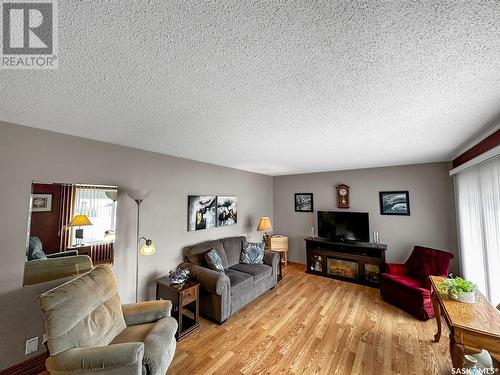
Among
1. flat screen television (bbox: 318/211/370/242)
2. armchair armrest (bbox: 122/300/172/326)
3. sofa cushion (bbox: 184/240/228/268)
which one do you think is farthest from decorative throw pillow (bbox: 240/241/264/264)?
armchair armrest (bbox: 122/300/172/326)

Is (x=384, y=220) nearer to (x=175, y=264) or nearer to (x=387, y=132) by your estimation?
(x=387, y=132)

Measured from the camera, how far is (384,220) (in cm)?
423

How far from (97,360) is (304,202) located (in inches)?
185

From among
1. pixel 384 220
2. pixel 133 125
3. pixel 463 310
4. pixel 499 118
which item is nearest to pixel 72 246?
pixel 133 125

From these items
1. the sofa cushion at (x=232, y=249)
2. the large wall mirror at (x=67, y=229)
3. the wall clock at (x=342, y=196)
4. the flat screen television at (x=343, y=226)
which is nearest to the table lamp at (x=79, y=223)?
the large wall mirror at (x=67, y=229)

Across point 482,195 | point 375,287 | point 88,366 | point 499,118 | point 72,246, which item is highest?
point 499,118

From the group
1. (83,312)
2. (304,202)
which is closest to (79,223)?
(83,312)

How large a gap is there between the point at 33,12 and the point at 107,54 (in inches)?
10.5

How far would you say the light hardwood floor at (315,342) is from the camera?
1996 millimetres

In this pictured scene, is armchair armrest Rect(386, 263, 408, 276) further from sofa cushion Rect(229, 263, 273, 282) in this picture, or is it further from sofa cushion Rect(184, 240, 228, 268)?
sofa cushion Rect(184, 240, 228, 268)

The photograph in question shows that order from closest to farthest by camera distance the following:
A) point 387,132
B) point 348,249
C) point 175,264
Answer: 1. point 387,132
2. point 175,264
3. point 348,249

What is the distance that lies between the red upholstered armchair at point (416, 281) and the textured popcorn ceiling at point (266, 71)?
201 cm

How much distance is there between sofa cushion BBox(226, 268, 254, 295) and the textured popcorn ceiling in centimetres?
218

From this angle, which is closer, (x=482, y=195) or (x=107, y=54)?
(x=107, y=54)
